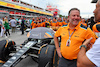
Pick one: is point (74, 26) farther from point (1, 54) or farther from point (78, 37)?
point (1, 54)

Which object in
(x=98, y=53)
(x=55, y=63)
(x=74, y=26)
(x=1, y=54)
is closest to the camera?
A: (x=98, y=53)

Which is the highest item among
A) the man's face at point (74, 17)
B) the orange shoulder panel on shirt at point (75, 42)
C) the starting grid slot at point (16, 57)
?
the man's face at point (74, 17)

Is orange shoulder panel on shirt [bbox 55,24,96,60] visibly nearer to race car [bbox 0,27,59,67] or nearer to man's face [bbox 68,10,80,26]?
man's face [bbox 68,10,80,26]

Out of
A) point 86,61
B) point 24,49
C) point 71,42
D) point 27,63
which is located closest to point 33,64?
point 27,63

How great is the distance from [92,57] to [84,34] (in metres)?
0.88

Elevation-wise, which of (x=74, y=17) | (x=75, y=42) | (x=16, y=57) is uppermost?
(x=74, y=17)

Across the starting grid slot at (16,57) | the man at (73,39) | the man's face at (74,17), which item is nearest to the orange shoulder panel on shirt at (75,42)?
the man at (73,39)

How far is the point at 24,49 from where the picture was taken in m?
2.93

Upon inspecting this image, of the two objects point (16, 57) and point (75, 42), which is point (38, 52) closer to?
point (16, 57)

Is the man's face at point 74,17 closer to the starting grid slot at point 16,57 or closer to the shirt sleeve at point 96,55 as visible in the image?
the shirt sleeve at point 96,55

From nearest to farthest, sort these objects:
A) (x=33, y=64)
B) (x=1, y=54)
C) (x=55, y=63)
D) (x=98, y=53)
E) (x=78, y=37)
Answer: (x=98, y=53)
(x=78, y=37)
(x=55, y=63)
(x=1, y=54)
(x=33, y=64)

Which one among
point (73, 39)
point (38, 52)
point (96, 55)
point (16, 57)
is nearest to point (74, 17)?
point (73, 39)

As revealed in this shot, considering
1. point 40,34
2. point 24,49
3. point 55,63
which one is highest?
point 40,34

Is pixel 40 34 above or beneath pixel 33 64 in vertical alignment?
above
